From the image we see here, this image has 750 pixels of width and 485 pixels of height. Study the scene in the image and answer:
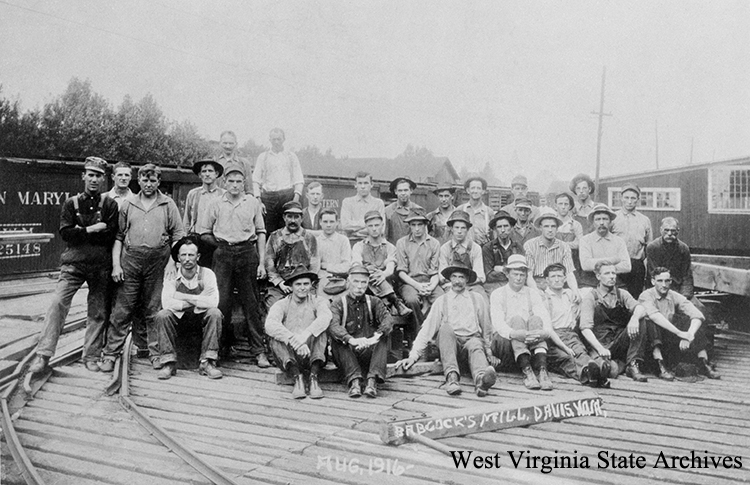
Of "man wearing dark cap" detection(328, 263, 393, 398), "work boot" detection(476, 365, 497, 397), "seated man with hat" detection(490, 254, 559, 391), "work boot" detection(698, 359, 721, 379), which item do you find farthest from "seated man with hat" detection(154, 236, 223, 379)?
"work boot" detection(698, 359, 721, 379)

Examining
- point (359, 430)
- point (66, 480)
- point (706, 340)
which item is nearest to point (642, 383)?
point (706, 340)

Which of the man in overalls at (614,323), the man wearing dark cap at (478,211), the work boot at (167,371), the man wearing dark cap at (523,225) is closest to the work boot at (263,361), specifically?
the work boot at (167,371)

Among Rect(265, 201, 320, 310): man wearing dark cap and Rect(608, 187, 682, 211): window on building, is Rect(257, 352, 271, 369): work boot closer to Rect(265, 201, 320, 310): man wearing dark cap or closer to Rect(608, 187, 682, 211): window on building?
Rect(265, 201, 320, 310): man wearing dark cap

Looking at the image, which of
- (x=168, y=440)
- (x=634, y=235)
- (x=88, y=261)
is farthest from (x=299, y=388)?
(x=634, y=235)

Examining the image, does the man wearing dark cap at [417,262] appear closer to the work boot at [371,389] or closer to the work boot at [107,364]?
the work boot at [371,389]

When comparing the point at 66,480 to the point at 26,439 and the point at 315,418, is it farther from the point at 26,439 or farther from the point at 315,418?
the point at 315,418

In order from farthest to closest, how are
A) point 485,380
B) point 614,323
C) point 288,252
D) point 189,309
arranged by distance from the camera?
point 288,252
point 614,323
point 189,309
point 485,380

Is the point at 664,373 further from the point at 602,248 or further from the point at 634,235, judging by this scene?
the point at 634,235
